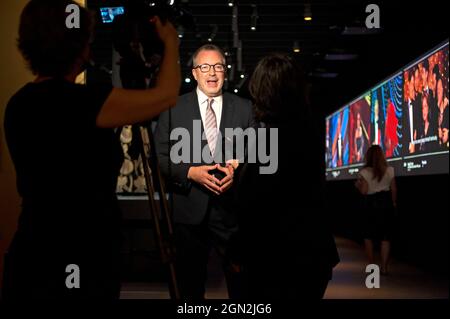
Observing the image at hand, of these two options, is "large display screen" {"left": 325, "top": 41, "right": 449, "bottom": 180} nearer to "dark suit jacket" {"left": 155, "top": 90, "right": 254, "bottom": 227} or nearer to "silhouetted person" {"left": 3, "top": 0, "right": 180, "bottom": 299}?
"dark suit jacket" {"left": 155, "top": 90, "right": 254, "bottom": 227}

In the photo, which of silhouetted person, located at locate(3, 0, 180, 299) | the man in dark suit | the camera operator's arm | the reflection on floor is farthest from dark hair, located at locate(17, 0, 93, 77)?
the reflection on floor

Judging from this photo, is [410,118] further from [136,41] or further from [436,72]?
[136,41]

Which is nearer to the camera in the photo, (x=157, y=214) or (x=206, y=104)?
(x=157, y=214)

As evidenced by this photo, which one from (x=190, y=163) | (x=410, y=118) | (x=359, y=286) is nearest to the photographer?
(x=190, y=163)

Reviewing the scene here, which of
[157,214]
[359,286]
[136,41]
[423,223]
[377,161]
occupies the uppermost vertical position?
[136,41]

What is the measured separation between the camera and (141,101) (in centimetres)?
175

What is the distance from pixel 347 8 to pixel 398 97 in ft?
5.06

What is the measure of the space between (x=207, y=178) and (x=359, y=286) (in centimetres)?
493

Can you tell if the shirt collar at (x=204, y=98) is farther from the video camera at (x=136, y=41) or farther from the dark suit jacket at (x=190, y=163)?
the video camera at (x=136, y=41)

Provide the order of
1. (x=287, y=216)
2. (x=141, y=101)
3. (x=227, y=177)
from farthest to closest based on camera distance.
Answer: (x=227, y=177), (x=287, y=216), (x=141, y=101)

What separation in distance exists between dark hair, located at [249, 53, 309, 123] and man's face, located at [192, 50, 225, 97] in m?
0.68

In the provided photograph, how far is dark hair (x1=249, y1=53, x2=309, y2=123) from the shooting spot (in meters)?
2.31

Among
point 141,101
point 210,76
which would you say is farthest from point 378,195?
point 141,101

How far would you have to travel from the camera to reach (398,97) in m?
9.45
